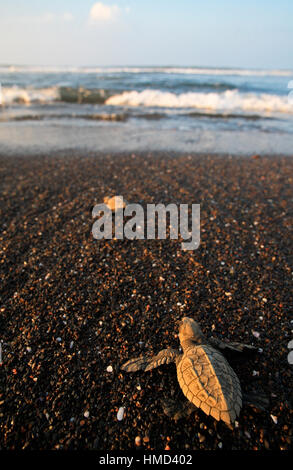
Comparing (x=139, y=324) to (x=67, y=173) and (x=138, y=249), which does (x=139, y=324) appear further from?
(x=67, y=173)

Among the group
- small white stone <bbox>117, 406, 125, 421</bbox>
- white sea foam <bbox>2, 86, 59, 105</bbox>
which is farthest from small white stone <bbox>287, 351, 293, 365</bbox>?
white sea foam <bbox>2, 86, 59, 105</bbox>

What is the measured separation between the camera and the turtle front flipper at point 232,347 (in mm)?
2762

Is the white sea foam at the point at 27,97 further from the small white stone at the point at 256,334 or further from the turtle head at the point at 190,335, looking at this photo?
the small white stone at the point at 256,334

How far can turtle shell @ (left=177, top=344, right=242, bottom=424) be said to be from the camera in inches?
82.4

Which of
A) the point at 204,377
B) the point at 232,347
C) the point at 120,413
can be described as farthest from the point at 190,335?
the point at 120,413

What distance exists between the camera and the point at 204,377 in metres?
2.26

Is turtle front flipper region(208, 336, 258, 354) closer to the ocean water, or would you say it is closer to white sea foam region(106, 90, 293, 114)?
the ocean water

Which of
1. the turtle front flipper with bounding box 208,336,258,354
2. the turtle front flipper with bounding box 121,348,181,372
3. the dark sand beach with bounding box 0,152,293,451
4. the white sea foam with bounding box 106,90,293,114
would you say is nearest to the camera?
the dark sand beach with bounding box 0,152,293,451

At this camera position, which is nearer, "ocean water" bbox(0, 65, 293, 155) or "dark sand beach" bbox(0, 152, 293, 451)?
"dark sand beach" bbox(0, 152, 293, 451)

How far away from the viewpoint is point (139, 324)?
3.23 m

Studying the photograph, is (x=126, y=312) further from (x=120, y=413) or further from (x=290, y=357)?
(x=290, y=357)

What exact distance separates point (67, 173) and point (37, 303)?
207 inches

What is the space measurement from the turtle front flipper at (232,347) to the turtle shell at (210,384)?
0.30 metres

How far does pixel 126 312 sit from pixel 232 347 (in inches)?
55.9
